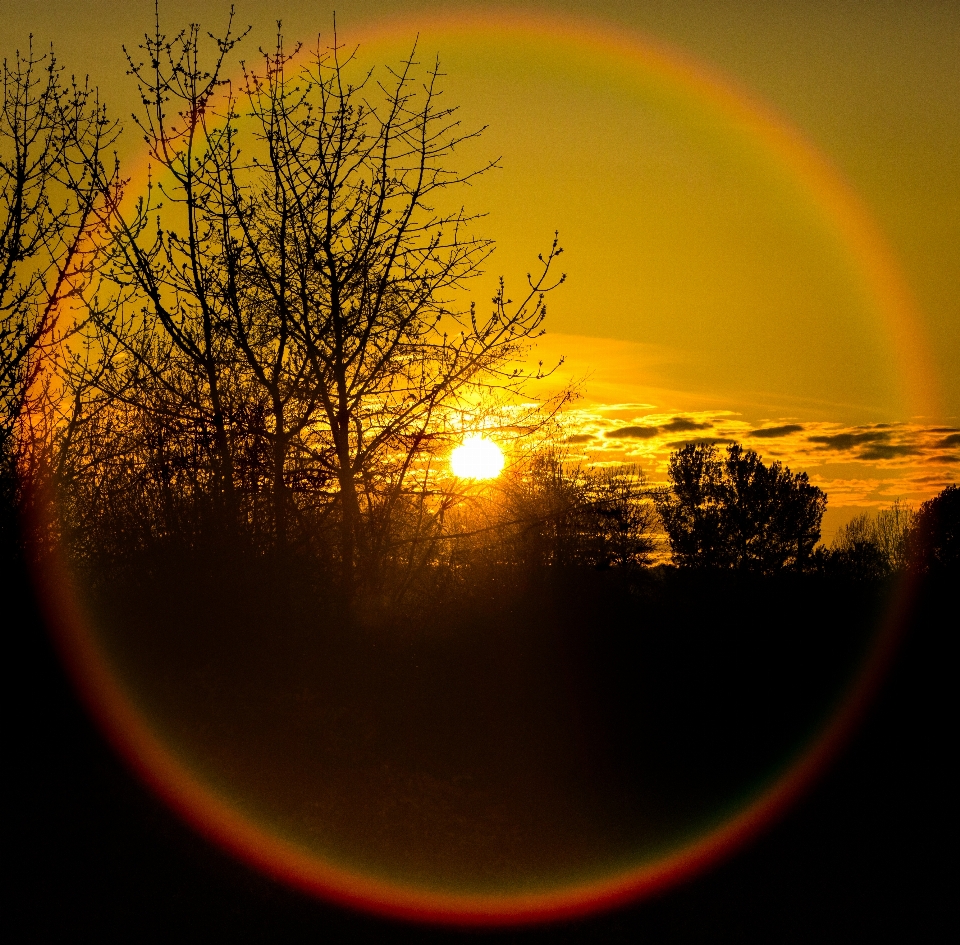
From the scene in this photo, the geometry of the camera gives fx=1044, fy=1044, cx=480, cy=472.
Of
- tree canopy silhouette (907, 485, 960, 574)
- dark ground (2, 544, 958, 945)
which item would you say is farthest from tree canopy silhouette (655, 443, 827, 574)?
dark ground (2, 544, 958, 945)

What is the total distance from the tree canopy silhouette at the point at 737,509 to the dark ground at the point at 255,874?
44.0 metres

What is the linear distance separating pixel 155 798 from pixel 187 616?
1.70 metres

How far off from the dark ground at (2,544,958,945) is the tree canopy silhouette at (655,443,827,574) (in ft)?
144

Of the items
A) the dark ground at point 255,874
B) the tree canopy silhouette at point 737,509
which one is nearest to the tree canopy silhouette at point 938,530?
the tree canopy silhouette at point 737,509

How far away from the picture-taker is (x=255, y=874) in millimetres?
7594

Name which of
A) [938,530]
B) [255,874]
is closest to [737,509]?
[938,530]

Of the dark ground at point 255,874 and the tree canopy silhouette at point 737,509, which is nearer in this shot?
the dark ground at point 255,874

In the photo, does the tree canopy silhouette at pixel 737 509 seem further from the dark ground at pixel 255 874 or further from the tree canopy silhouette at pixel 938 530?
the dark ground at pixel 255 874

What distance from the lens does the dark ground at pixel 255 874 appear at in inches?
273

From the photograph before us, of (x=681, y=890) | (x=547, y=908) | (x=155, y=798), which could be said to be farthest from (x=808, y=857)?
(x=155, y=798)

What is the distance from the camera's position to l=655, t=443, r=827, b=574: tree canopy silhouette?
2115 inches

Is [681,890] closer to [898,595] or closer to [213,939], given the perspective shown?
[213,939]

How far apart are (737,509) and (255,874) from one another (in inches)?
1921

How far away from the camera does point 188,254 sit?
10.5m
